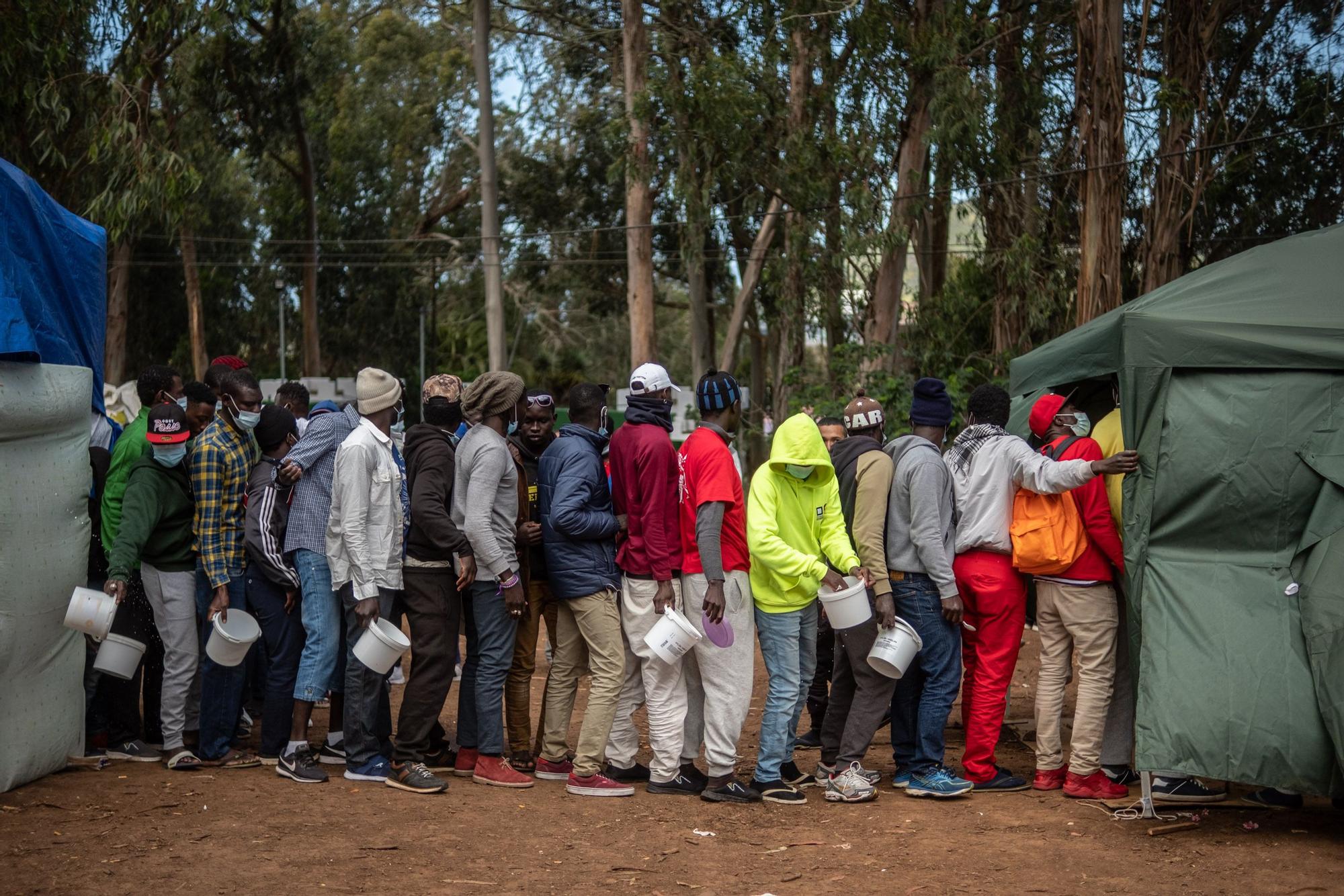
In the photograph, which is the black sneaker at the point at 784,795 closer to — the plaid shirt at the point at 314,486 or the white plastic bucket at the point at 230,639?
the plaid shirt at the point at 314,486

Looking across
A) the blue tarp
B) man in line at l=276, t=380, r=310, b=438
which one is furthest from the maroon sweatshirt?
man in line at l=276, t=380, r=310, b=438

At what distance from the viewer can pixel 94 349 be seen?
713 centimetres

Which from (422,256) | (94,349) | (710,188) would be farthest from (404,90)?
(94,349)

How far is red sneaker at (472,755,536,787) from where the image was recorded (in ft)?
21.6

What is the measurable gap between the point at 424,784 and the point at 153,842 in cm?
132

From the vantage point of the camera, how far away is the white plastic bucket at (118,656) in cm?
656

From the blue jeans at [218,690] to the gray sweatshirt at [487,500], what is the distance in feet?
4.14

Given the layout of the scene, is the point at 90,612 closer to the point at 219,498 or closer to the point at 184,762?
the point at 219,498

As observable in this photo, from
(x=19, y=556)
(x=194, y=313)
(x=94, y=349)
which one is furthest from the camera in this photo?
(x=194, y=313)

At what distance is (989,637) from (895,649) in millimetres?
632

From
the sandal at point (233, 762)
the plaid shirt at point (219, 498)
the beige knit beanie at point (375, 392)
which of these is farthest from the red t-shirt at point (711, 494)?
the sandal at point (233, 762)

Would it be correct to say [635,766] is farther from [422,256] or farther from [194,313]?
[422,256]

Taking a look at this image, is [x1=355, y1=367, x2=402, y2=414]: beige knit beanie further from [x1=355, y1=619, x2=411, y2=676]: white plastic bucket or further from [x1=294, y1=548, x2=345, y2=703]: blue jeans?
[x1=355, y1=619, x2=411, y2=676]: white plastic bucket

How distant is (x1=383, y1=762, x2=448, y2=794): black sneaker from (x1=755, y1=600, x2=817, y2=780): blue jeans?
1580mm
